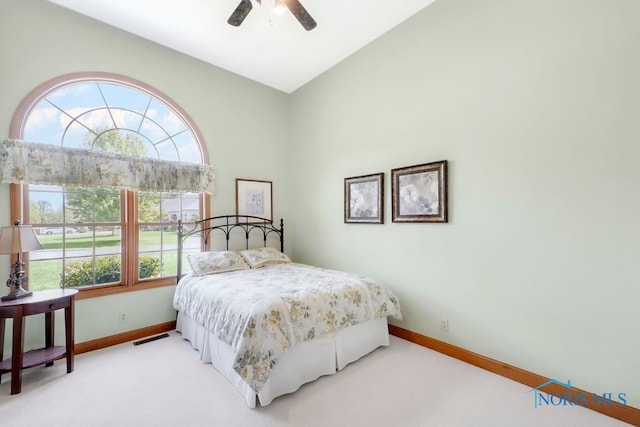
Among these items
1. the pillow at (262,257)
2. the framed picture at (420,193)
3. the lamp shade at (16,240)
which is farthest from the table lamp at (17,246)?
the framed picture at (420,193)

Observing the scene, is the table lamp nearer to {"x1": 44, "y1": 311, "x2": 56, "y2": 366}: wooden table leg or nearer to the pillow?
{"x1": 44, "y1": 311, "x2": 56, "y2": 366}: wooden table leg

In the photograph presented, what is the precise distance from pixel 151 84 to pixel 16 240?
6.88ft

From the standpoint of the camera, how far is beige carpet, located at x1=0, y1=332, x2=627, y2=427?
1.79 metres

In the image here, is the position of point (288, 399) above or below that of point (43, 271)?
below

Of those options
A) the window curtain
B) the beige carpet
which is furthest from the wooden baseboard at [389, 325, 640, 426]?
the window curtain

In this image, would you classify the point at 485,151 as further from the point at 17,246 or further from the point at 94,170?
the point at 17,246

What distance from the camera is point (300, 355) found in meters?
2.14

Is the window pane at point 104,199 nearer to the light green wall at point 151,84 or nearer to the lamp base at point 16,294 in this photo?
the light green wall at point 151,84

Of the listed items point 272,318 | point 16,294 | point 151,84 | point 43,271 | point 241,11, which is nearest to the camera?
point 272,318

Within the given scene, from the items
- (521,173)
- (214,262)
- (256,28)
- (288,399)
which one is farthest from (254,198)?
(521,173)

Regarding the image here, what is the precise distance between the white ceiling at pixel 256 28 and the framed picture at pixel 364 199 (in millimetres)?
1651

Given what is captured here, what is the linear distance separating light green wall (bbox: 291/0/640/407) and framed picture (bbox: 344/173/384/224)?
102 mm

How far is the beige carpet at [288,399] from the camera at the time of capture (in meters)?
1.79

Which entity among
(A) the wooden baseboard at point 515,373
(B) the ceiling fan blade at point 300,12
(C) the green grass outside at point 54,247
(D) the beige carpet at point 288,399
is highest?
(B) the ceiling fan blade at point 300,12
